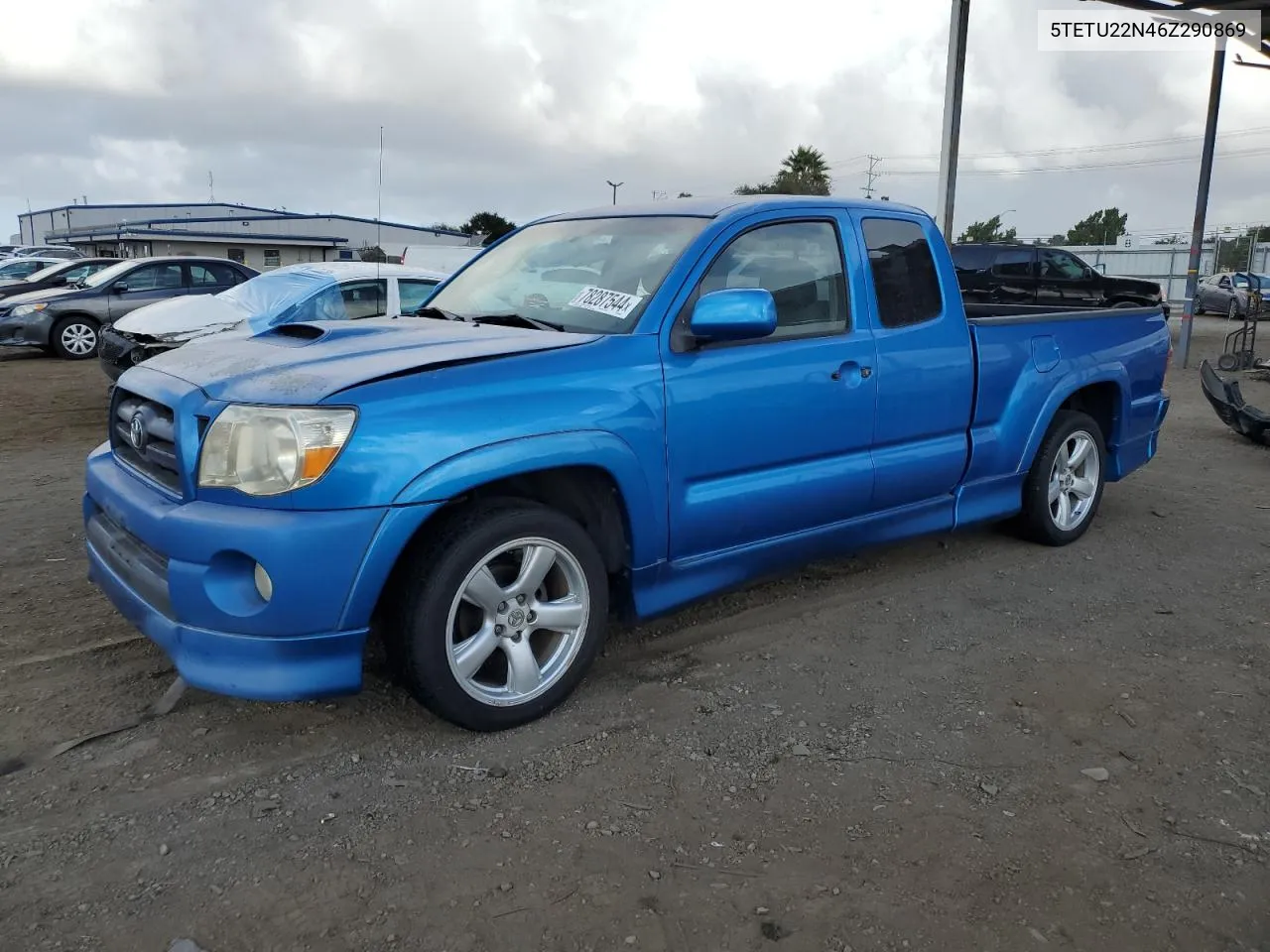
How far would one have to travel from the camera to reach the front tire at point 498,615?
9.71 ft

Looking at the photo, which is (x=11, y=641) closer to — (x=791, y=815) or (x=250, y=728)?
(x=250, y=728)

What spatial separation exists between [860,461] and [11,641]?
11.7ft

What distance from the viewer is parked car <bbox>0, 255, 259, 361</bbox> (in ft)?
46.8

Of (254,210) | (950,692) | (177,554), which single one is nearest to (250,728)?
(177,554)

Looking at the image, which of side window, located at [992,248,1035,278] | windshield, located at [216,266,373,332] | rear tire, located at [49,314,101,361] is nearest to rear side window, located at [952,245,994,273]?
side window, located at [992,248,1035,278]

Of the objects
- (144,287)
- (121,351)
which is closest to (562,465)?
(121,351)

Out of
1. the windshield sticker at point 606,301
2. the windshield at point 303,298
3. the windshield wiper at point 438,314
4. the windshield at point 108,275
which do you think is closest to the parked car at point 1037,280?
the windshield at point 303,298

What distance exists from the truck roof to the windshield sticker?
1.68 feet

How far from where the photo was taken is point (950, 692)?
11.8 feet

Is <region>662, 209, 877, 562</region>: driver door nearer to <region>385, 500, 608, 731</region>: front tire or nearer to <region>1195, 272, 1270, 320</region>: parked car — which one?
<region>385, 500, 608, 731</region>: front tire

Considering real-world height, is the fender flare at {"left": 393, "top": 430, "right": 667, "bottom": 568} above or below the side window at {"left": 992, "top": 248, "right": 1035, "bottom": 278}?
below

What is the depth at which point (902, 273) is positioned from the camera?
438cm

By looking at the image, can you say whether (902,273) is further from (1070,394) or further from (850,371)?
(1070,394)

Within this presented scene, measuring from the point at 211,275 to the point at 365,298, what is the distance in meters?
6.56
